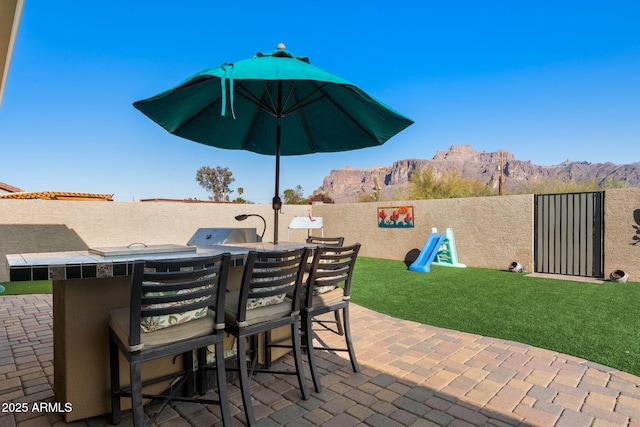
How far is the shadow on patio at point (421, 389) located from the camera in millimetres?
2027

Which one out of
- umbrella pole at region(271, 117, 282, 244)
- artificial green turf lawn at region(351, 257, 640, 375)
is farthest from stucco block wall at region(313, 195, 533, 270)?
umbrella pole at region(271, 117, 282, 244)

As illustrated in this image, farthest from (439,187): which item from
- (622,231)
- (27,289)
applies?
(27,289)

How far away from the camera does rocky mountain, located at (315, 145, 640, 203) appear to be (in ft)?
144

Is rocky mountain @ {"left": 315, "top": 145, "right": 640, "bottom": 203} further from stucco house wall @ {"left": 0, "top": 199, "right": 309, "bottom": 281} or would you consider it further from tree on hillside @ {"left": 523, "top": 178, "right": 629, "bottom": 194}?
stucco house wall @ {"left": 0, "top": 199, "right": 309, "bottom": 281}

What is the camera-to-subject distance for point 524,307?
4609 mm

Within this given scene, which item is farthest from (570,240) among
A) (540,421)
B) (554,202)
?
(540,421)

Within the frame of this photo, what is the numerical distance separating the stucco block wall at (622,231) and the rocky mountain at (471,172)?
31.7 meters

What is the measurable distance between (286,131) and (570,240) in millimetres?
6700

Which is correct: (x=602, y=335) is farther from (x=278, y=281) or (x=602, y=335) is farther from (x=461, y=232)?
(x=461, y=232)

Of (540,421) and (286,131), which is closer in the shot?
(540,421)

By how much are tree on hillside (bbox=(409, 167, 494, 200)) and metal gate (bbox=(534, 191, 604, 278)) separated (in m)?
9.74

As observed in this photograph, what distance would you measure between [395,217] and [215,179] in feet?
129

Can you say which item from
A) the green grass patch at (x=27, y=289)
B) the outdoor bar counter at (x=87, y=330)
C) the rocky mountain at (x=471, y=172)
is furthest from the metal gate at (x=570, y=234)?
the rocky mountain at (x=471, y=172)

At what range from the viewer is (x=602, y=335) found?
346 centimetres
